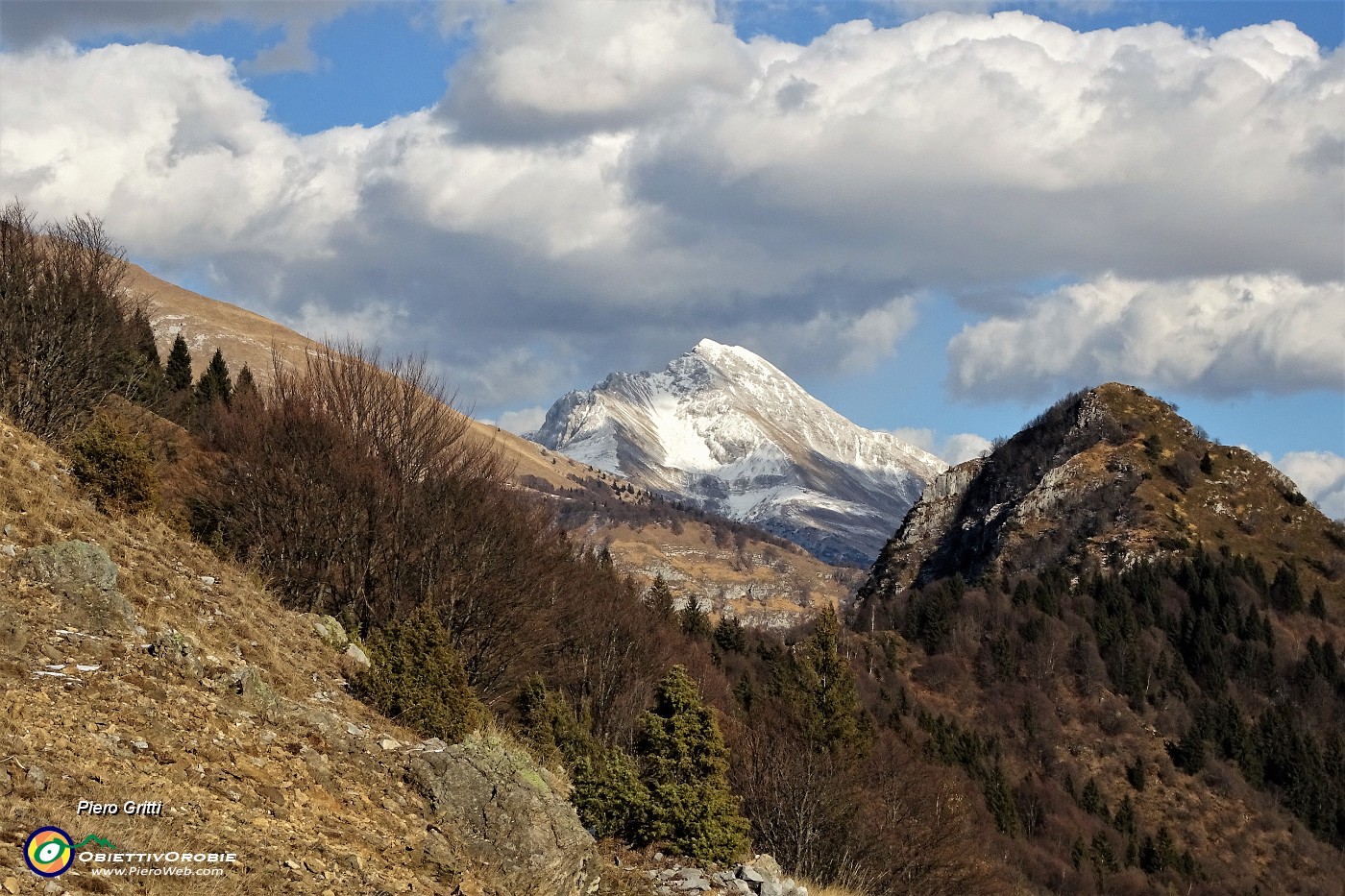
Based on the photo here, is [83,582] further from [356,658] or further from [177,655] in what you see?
[356,658]

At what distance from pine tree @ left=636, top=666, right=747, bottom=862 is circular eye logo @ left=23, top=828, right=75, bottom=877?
12151mm

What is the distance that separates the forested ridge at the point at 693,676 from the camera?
85.8 feet

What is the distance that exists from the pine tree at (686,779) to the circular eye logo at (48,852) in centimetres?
1215

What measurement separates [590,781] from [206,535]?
20976 millimetres

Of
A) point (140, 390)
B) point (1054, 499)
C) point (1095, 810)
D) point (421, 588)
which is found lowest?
point (1095, 810)

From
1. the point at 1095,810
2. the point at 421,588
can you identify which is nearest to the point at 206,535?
the point at 421,588

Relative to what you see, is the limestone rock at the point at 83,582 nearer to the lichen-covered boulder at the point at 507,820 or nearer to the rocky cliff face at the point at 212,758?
the rocky cliff face at the point at 212,758

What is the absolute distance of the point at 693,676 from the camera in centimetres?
6794

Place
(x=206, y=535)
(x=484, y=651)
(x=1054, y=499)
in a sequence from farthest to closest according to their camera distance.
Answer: (x=1054, y=499), (x=484, y=651), (x=206, y=535)

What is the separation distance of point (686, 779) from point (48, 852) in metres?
14.0

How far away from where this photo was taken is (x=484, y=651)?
4306 centimetres

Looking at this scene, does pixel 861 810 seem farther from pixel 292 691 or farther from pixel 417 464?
pixel 292 691

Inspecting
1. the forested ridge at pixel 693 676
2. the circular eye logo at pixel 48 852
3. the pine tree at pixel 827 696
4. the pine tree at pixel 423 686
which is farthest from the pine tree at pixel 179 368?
the circular eye logo at pixel 48 852

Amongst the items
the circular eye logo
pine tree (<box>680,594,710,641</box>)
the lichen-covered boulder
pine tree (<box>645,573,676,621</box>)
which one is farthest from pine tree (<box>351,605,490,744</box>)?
pine tree (<box>680,594,710,641</box>)
